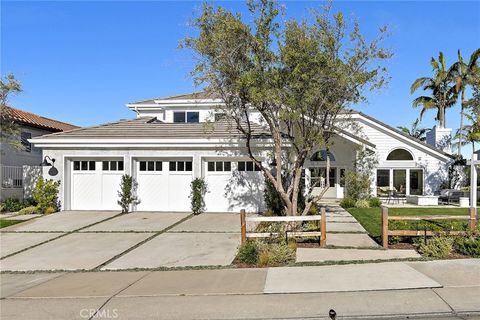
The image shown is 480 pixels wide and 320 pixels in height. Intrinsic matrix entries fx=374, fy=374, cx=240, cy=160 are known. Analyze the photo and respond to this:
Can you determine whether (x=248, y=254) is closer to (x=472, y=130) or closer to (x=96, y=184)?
(x=96, y=184)

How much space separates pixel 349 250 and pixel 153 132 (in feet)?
37.8

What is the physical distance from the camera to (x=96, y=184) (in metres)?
17.1

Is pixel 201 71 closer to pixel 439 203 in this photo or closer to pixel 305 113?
pixel 305 113

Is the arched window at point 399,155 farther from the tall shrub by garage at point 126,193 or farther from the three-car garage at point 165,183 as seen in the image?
the tall shrub by garage at point 126,193

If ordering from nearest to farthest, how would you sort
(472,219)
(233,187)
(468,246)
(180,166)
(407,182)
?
(468,246), (472,219), (233,187), (180,166), (407,182)

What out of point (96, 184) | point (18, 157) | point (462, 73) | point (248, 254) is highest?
point (462, 73)

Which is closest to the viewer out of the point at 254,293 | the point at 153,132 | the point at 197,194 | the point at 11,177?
the point at 254,293

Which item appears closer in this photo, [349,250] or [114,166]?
[349,250]

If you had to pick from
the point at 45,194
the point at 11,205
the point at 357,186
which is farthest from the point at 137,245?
the point at 357,186

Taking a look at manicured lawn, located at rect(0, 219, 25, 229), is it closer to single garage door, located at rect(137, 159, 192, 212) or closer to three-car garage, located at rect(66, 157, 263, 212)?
three-car garage, located at rect(66, 157, 263, 212)

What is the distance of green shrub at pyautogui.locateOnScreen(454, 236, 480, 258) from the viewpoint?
8.34 metres

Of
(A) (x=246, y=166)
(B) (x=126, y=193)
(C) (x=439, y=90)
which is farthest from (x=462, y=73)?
(B) (x=126, y=193)

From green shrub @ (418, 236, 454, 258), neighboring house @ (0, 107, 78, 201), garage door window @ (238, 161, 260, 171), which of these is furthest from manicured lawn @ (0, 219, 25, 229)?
green shrub @ (418, 236, 454, 258)

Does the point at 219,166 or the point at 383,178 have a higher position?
the point at 219,166
